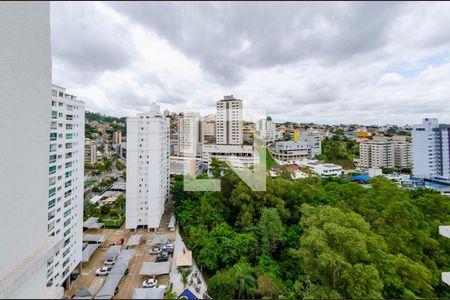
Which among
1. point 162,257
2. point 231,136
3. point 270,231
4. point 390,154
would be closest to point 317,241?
point 270,231

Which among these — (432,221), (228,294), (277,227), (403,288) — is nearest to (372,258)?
(403,288)

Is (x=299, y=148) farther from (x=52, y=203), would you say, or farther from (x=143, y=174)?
(x=52, y=203)

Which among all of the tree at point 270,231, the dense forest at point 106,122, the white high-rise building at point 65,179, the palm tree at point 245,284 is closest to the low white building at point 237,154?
the tree at point 270,231

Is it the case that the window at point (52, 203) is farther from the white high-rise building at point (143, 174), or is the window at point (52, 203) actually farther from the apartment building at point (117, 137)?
the apartment building at point (117, 137)

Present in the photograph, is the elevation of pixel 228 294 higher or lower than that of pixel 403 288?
lower

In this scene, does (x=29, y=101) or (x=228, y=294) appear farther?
(x=228, y=294)

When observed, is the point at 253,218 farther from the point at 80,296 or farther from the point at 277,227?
the point at 80,296
